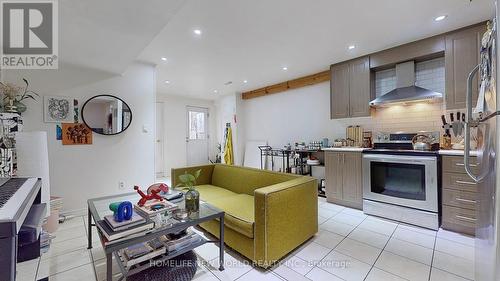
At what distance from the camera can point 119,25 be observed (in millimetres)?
1882

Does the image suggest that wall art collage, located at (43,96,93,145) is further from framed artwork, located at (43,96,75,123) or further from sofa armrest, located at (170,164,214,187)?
sofa armrest, located at (170,164,214,187)

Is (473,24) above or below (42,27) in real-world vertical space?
above

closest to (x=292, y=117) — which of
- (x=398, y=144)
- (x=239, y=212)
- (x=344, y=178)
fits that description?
(x=344, y=178)

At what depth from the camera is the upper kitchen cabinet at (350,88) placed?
333 cm

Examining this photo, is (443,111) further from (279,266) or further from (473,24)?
(279,266)

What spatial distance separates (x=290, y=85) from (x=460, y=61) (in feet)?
9.58

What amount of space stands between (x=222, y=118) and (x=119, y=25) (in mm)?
4812

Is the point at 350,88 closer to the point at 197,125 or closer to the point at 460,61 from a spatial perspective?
the point at 460,61

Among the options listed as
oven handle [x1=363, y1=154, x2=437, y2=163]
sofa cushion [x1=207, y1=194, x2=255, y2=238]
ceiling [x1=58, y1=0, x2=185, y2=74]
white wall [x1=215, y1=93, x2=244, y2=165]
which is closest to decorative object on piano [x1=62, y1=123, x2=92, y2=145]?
ceiling [x1=58, y1=0, x2=185, y2=74]

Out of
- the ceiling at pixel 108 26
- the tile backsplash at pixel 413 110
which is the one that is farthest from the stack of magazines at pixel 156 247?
the tile backsplash at pixel 413 110

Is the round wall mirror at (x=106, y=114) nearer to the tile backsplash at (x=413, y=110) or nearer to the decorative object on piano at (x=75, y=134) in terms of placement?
the decorative object on piano at (x=75, y=134)

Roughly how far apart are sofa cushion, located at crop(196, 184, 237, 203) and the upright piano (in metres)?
1.54

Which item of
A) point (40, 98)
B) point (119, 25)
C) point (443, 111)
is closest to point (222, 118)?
point (40, 98)

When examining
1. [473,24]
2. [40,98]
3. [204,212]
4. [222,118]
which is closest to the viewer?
[204,212]
